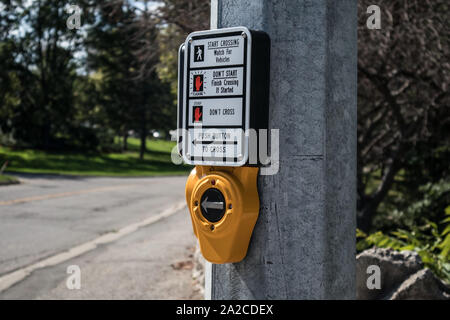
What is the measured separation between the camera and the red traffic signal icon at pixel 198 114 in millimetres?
1921

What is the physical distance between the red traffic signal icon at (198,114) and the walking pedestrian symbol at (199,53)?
0.59 feet

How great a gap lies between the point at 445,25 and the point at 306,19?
541 cm

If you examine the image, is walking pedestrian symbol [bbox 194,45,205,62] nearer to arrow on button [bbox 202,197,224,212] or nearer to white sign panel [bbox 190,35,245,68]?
white sign panel [bbox 190,35,245,68]

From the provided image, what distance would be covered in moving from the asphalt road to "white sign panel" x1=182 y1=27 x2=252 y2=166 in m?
3.82

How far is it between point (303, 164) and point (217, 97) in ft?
1.26

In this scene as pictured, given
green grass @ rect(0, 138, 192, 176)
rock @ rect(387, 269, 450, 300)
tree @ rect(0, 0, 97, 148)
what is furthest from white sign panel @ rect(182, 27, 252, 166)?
tree @ rect(0, 0, 97, 148)

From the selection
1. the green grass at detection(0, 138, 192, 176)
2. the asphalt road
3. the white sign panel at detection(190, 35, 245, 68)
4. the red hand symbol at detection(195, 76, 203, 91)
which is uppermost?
the white sign panel at detection(190, 35, 245, 68)

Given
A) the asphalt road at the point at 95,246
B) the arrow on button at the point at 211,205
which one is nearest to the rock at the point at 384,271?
the asphalt road at the point at 95,246

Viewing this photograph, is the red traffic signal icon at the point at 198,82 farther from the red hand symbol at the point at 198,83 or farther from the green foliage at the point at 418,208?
the green foliage at the point at 418,208

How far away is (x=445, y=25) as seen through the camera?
21.4 ft

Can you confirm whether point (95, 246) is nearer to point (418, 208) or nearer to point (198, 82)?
point (418, 208)

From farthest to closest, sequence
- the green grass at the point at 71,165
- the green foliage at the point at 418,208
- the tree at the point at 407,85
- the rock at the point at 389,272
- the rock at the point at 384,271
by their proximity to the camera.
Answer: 1. the green grass at the point at 71,165
2. the green foliage at the point at 418,208
3. the tree at the point at 407,85
4. the rock at the point at 384,271
5. the rock at the point at 389,272

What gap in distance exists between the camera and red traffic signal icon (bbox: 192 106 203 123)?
6.30 ft

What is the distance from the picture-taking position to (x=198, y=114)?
193 cm
